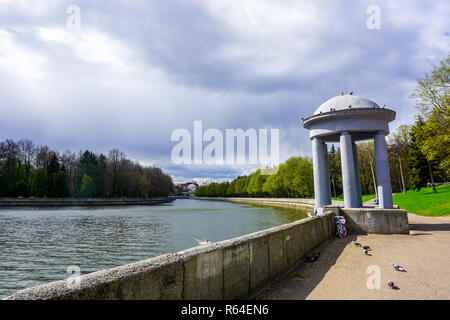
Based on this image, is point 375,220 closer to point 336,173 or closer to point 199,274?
point 199,274

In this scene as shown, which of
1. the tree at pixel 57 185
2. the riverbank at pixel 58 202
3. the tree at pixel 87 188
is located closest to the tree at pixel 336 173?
the riverbank at pixel 58 202

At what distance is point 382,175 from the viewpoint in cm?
1371

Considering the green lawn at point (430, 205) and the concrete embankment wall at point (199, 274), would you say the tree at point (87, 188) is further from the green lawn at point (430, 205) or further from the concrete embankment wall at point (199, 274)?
the concrete embankment wall at point (199, 274)

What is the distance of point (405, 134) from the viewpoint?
5288 cm

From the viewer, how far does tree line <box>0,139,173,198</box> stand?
237ft

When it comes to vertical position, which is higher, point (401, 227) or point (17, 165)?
point (17, 165)

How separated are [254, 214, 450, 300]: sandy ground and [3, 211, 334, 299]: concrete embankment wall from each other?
1.40ft

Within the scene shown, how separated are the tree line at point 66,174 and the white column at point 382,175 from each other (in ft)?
266

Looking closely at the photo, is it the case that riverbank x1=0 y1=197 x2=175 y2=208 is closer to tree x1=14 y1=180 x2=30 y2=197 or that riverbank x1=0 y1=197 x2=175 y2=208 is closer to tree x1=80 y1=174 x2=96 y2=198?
tree x1=80 y1=174 x2=96 y2=198

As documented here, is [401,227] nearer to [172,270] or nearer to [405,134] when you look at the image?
[172,270]

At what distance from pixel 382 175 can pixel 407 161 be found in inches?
1955
